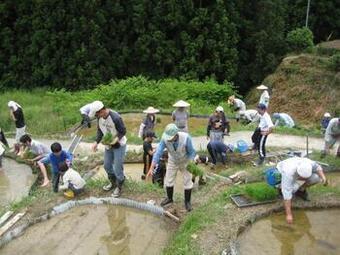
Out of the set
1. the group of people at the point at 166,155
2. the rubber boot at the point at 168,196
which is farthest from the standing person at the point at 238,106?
the rubber boot at the point at 168,196

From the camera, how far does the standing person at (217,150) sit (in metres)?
11.3

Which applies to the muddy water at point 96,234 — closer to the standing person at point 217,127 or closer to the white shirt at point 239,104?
the standing person at point 217,127

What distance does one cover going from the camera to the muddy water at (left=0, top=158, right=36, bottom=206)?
10241mm

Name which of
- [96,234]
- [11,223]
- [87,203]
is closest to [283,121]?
[87,203]

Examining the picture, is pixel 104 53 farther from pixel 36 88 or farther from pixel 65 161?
pixel 65 161

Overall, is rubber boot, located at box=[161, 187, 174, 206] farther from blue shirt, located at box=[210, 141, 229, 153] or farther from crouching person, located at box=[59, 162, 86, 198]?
blue shirt, located at box=[210, 141, 229, 153]

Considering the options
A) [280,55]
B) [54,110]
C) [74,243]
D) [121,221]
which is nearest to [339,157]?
[121,221]

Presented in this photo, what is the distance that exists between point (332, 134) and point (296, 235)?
3756mm

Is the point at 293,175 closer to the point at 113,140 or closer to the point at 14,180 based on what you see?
the point at 113,140

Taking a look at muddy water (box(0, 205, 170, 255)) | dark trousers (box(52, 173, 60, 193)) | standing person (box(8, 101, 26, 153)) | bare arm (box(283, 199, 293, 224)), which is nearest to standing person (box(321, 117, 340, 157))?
bare arm (box(283, 199, 293, 224))

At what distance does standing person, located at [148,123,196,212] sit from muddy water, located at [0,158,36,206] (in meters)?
3.25

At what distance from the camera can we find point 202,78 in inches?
1022

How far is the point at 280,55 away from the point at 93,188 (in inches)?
811

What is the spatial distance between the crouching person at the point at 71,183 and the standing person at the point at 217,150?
3091 millimetres
